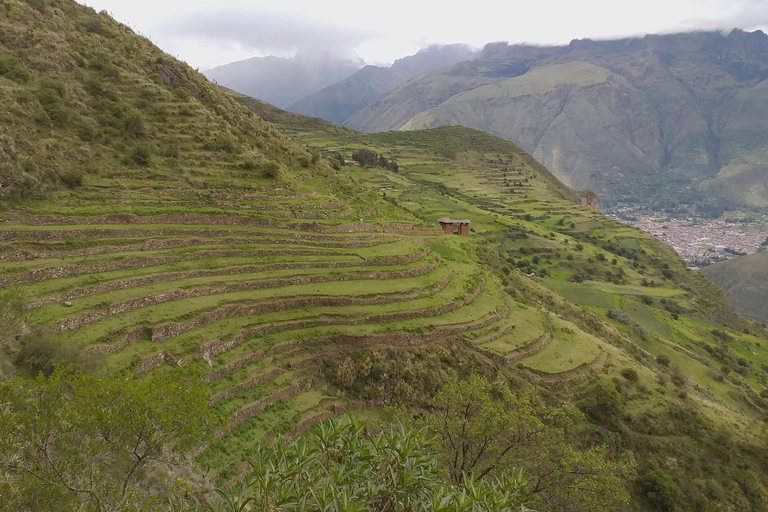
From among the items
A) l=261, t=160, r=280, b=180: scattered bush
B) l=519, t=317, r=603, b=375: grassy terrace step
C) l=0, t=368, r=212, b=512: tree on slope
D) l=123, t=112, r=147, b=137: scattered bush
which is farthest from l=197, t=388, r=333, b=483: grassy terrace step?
l=123, t=112, r=147, b=137: scattered bush

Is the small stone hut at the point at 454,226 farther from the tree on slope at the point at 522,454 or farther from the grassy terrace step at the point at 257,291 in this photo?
the tree on slope at the point at 522,454

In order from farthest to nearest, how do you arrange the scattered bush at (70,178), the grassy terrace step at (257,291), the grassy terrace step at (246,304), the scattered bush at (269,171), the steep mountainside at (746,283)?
the steep mountainside at (746,283) → the scattered bush at (269,171) → the scattered bush at (70,178) → the grassy terrace step at (257,291) → the grassy terrace step at (246,304)

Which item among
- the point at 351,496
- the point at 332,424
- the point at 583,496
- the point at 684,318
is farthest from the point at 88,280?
the point at 684,318

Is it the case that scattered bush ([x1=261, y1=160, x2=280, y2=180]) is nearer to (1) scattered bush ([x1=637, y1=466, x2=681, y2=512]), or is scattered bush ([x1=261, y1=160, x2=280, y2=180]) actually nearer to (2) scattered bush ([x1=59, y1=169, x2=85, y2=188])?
(2) scattered bush ([x1=59, y1=169, x2=85, y2=188])

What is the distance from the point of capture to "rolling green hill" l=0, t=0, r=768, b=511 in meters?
22.2

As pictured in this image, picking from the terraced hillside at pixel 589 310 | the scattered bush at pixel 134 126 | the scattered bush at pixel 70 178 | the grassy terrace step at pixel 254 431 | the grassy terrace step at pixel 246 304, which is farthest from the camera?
the scattered bush at pixel 134 126

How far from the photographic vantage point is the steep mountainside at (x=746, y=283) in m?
149

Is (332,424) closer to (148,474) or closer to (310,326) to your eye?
(148,474)

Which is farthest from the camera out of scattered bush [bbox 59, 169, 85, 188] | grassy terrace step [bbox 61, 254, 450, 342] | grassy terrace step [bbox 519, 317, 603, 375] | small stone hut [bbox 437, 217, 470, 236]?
small stone hut [bbox 437, 217, 470, 236]

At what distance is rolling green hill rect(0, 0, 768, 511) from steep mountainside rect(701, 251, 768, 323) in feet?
401

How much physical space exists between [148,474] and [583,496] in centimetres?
1818

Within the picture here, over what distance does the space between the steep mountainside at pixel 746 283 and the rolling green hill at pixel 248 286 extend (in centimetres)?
12234

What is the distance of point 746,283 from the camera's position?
513 feet

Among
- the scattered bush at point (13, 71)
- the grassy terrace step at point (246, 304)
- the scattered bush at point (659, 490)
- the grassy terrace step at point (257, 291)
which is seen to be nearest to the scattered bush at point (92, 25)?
the scattered bush at point (13, 71)
